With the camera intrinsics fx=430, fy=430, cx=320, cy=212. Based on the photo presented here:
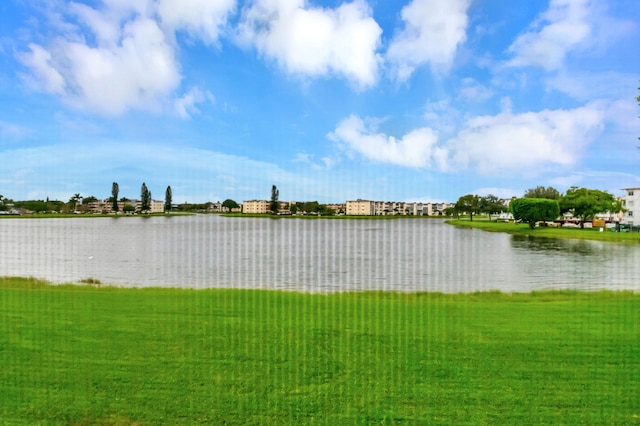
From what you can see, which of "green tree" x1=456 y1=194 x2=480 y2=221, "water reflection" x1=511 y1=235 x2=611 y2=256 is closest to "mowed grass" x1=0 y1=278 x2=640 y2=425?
"water reflection" x1=511 y1=235 x2=611 y2=256

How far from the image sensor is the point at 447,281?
80.9ft

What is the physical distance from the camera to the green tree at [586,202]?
276 feet

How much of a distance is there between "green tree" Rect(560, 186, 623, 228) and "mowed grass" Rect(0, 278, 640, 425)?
284ft

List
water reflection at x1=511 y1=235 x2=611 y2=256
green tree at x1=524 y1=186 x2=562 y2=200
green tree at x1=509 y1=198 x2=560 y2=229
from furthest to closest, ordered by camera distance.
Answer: green tree at x1=524 y1=186 x2=562 y2=200 < green tree at x1=509 y1=198 x2=560 y2=229 < water reflection at x1=511 y1=235 x2=611 y2=256

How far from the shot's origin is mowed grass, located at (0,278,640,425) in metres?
5.50

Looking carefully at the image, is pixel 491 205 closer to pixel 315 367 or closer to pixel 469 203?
pixel 469 203

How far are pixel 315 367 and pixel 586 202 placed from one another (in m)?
93.2

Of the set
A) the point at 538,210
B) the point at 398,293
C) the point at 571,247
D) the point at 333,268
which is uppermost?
the point at 538,210

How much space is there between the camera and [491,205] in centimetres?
14925

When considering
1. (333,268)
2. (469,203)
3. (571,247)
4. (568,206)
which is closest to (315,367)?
(333,268)

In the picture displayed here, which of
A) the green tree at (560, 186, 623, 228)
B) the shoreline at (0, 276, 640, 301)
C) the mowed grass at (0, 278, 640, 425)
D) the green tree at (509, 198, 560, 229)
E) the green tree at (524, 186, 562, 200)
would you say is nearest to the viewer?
the mowed grass at (0, 278, 640, 425)

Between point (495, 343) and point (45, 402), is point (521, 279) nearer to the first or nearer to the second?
point (495, 343)

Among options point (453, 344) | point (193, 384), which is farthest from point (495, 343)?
point (193, 384)

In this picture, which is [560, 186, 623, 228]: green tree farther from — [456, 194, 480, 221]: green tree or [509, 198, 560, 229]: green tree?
[456, 194, 480, 221]: green tree
